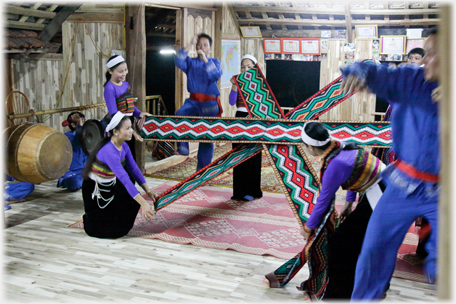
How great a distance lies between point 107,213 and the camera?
3596 mm

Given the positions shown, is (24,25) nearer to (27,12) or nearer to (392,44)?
(27,12)

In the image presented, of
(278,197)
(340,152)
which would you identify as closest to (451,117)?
(340,152)

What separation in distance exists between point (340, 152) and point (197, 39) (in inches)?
93.8

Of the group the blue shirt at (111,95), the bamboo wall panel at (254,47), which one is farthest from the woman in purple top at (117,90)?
the bamboo wall panel at (254,47)

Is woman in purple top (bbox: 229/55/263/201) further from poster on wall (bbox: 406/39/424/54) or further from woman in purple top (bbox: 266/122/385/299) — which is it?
poster on wall (bbox: 406/39/424/54)

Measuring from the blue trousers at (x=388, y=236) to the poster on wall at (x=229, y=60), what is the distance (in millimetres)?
→ 5210

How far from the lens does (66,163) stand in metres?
3.97

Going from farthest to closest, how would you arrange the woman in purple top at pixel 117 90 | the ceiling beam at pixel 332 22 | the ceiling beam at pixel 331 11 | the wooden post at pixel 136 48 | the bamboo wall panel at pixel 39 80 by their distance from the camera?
the ceiling beam at pixel 332 22 < the ceiling beam at pixel 331 11 < the bamboo wall panel at pixel 39 80 < the wooden post at pixel 136 48 < the woman in purple top at pixel 117 90

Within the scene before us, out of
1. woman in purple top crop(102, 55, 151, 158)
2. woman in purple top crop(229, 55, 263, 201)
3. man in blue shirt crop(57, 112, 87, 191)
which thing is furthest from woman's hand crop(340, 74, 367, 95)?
man in blue shirt crop(57, 112, 87, 191)

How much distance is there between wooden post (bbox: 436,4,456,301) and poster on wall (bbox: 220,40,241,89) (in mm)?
6225

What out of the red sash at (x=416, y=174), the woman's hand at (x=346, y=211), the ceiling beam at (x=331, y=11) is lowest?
the woman's hand at (x=346, y=211)

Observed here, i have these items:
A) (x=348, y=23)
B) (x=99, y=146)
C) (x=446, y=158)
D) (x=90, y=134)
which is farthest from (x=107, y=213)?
(x=348, y=23)

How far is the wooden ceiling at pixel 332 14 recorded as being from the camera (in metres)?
6.70

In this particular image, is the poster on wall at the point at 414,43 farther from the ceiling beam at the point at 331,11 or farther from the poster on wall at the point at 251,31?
the poster on wall at the point at 251,31
